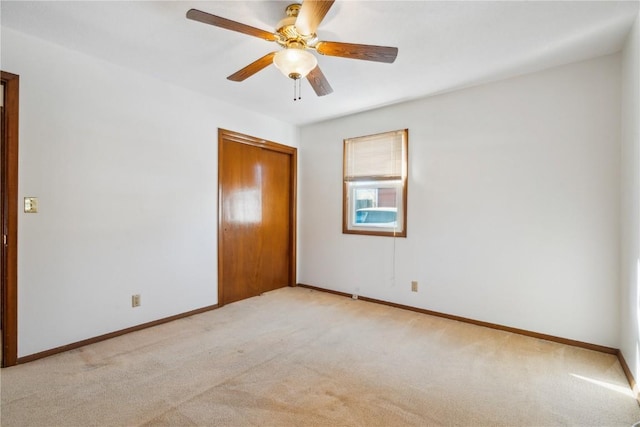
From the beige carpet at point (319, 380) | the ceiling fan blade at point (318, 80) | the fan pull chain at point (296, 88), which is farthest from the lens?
the fan pull chain at point (296, 88)

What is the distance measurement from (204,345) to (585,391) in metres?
2.69

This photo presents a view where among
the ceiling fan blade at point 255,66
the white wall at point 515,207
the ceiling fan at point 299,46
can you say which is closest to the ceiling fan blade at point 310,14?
the ceiling fan at point 299,46

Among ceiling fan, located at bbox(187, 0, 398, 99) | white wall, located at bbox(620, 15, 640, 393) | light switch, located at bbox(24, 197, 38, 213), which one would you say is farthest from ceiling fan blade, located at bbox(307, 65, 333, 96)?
light switch, located at bbox(24, 197, 38, 213)

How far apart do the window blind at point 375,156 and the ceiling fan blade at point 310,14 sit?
2072 mm

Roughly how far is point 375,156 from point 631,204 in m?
2.32

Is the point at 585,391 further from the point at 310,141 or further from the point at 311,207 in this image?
the point at 310,141

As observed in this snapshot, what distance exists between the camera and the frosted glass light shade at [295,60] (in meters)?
1.91

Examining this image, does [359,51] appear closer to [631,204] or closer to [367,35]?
[367,35]

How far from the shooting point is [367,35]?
2221 millimetres

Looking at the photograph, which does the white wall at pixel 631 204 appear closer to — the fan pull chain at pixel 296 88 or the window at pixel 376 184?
the window at pixel 376 184

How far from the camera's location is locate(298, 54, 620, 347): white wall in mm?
2525

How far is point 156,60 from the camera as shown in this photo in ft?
8.64

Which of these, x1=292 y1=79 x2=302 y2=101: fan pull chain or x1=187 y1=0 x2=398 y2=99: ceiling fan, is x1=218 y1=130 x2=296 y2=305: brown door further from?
x1=187 y1=0 x2=398 y2=99: ceiling fan

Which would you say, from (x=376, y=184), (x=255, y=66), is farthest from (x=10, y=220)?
(x=376, y=184)
